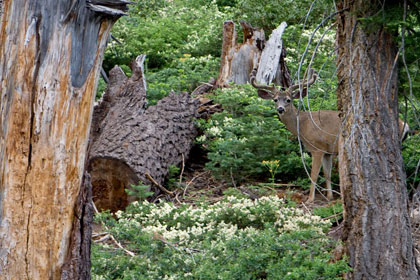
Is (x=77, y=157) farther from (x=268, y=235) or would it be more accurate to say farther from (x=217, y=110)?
(x=217, y=110)

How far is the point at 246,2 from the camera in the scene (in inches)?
693

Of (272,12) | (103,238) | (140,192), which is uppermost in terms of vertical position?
(272,12)

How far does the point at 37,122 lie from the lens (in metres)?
4.05

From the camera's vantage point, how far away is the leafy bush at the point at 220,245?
585 centimetres

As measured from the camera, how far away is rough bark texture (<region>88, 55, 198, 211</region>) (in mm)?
9008

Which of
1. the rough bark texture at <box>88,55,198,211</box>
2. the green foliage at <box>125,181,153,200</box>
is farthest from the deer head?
the green foliage at <box>125,181,153,200</box>

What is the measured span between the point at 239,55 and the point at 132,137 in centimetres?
523

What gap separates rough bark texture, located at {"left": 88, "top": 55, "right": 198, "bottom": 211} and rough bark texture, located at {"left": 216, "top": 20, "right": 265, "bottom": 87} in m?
2.34

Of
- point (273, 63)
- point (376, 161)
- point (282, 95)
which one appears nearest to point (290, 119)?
point (282, 95)

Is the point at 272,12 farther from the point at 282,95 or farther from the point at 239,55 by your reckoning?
the point at 282,95

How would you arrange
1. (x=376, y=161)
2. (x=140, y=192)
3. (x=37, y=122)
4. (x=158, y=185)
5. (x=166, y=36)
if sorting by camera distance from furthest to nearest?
(x=166, y=36) < (x=158, y=185) < (x=140, y=192) < (x=376, y=161) < (x=37, y=122)

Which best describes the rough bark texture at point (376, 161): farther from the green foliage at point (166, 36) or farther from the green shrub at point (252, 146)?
the green foliage at point (166, 36)

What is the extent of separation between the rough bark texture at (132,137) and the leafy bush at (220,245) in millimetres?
866

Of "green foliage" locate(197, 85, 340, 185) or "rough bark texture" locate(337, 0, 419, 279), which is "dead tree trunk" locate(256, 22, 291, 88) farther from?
"rough bark texture" locate(337, 0, 419, 279)
